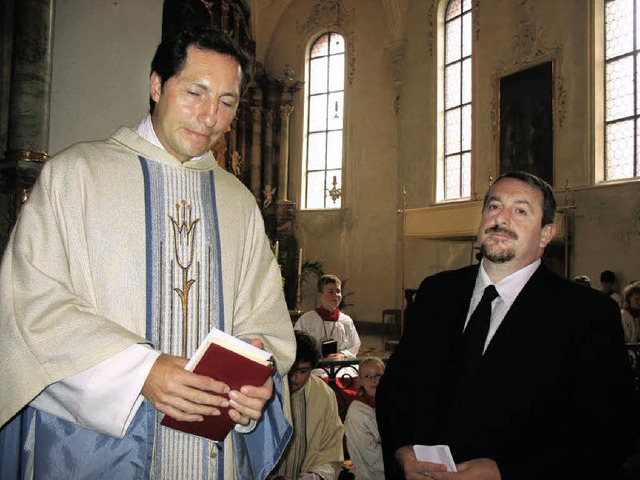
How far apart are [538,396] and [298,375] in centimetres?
161

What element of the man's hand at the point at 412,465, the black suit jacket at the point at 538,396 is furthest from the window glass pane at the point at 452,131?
the man's hand at the point at 412,465

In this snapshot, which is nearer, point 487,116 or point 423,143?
point 487,116

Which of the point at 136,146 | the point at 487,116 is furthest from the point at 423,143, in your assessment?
the point at 136,146

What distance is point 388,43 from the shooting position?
45.4 feet

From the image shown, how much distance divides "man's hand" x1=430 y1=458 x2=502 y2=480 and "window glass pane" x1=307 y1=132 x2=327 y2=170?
13676mm

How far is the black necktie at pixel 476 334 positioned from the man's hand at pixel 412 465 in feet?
1.09

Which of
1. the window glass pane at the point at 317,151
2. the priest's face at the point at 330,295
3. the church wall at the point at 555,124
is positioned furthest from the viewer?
the window glass pane at the point at 317,151

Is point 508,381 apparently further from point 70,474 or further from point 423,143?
point 423,143

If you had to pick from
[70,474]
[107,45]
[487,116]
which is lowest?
[70,474]

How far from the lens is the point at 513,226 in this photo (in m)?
2.27

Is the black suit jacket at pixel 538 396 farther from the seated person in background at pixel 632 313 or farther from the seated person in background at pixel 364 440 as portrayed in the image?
the seated person in background at pixel 632 313

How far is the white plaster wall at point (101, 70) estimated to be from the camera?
101 inches

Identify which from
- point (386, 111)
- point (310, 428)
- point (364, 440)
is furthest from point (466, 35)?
point (310, 428)

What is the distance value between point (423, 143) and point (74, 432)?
12289 mm
